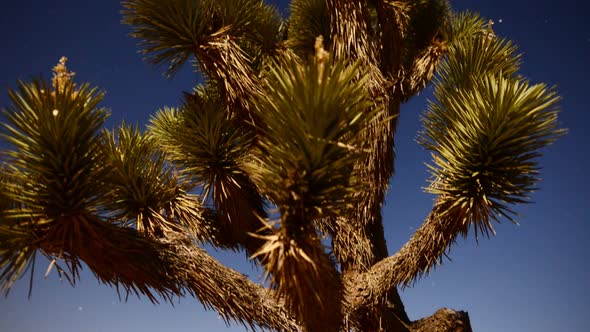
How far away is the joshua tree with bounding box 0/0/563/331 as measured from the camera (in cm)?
241

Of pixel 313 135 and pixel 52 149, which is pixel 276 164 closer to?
pixel 313 135

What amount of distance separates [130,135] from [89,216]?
47.1 inches

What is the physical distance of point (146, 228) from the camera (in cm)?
360

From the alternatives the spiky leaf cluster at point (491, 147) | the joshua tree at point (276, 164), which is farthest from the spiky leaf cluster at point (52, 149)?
the spiky leaf cluster at point (491, 147)

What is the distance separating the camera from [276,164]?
2.45 metres

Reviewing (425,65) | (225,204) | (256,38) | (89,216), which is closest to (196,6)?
(256,38)

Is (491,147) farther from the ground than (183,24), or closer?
closer

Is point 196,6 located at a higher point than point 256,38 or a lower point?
lower

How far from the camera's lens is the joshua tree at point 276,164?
2410 millimetres

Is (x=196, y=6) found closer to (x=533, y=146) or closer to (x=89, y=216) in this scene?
(x=89, y=216)

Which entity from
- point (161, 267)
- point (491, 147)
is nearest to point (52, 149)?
point (161, 267)

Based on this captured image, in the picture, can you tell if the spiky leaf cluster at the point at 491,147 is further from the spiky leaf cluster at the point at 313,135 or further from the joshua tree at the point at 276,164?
the spiky leaf cluster at the point at 313,135

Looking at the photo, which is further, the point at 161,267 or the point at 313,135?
the point at 161,267

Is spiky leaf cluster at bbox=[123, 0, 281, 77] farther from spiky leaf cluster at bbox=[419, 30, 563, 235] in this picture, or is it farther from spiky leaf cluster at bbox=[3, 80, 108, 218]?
spiky leaf cluster at bbox=[419, 30, 563, 235]
